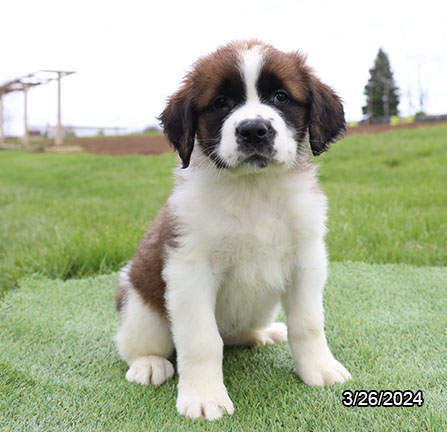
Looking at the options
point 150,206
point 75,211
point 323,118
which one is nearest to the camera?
point 323,118

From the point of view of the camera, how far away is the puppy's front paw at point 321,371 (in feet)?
8.32

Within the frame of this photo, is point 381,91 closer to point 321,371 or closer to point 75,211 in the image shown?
point 75,211

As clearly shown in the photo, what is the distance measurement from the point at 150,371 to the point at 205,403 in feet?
1.57

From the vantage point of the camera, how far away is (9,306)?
3832 mm

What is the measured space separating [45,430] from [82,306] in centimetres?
174

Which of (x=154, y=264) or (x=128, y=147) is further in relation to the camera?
(x=128, y=147)

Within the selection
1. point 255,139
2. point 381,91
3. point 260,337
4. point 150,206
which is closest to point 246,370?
point 260,337

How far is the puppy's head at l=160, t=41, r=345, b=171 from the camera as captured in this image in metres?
2.30

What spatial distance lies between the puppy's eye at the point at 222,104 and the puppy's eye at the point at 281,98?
0.23 metres

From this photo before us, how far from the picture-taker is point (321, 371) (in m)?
2.56

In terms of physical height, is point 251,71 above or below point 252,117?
above

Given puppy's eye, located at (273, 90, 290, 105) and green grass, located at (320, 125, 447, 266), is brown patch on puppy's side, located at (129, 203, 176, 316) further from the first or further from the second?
green grass, located at (320, 125, 447, 266)

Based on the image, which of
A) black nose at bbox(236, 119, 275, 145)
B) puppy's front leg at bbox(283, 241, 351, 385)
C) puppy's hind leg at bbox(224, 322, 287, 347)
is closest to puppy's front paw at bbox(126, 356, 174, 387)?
puppy's hind leg at bbox(224, 322, 287, 347)
